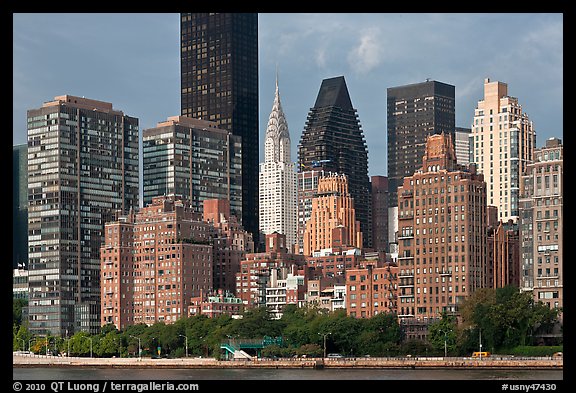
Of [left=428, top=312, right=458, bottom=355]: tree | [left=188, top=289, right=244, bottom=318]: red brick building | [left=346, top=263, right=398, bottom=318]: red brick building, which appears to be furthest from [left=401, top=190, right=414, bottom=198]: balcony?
[left=188, top=289, right=244, bottom=318]: red brick building

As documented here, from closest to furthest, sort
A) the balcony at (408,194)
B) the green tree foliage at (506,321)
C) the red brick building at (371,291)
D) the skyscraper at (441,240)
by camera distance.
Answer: the green tree foliage at (506,321) < the skyscraper at (441,240) < the balcony at (408,194) < the red brick building at (371,291)

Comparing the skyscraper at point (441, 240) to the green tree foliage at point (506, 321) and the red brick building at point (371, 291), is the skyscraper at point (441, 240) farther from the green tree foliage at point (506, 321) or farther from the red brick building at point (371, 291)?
the green tree foliage at point (506, 321)

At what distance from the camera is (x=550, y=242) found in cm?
15750

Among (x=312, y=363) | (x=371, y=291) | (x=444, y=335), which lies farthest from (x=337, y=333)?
(x=371, y=291)

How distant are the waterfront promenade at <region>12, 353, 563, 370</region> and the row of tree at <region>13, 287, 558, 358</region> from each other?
6.69 m

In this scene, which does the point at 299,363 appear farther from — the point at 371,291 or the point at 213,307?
the point at 213,307

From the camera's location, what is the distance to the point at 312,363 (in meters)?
145

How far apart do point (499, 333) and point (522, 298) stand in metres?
5.96

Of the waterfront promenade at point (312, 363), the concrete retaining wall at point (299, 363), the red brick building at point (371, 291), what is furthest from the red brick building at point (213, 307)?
the waterfront promenade at point (312, 363)

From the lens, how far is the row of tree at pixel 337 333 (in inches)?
5664

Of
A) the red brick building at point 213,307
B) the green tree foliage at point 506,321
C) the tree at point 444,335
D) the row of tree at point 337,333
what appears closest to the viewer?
the green tree foliage at point 506,321

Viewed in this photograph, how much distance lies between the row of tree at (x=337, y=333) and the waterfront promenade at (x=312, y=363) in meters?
6.69
